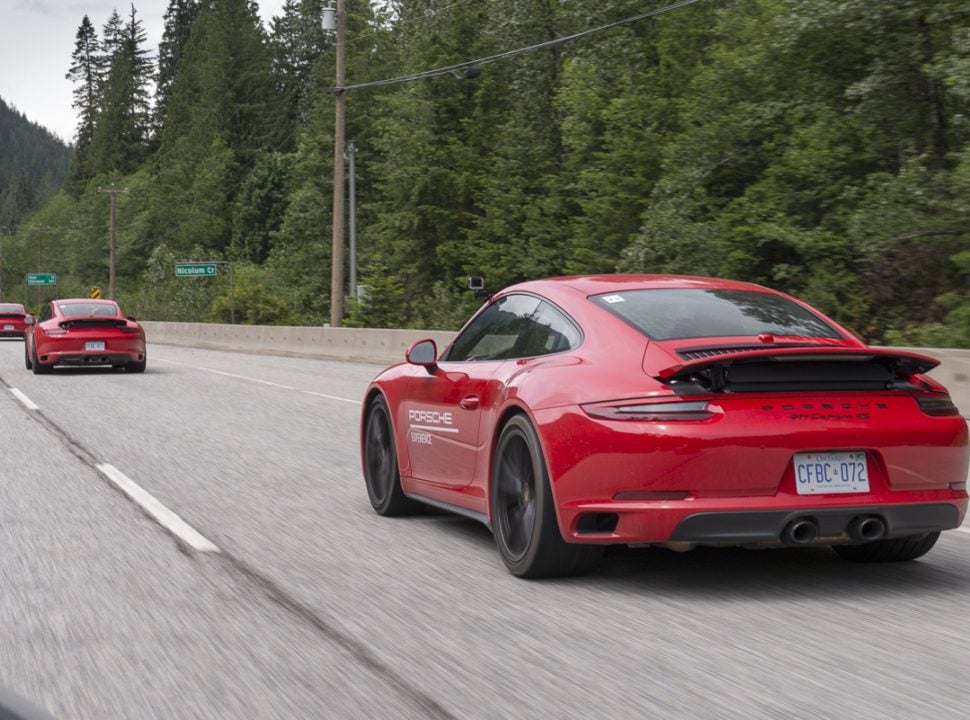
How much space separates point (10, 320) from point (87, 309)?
2727 cm

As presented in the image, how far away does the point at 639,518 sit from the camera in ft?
18.0

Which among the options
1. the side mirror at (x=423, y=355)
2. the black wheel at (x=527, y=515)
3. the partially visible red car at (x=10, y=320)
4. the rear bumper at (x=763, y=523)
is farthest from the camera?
the partially visible red car at (x=10, y=320)

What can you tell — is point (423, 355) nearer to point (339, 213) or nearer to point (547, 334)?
point (547, 334)

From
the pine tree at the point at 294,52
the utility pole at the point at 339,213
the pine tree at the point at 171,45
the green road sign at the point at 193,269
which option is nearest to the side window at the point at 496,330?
the utility pole at the point at 339,213

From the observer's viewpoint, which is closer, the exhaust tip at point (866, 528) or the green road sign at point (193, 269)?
the exhaust tip at point (866, 528)

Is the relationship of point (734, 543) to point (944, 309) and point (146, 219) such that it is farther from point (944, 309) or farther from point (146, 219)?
point (146, 219)

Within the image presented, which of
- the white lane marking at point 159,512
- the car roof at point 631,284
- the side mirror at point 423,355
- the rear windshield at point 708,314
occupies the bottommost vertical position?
the white lane marking at point 159,512

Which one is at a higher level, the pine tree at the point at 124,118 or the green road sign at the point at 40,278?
the pine tree at the point at 124,118

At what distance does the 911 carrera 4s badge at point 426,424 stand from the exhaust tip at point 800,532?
202 cm

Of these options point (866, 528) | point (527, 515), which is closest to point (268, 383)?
point (527, 515)

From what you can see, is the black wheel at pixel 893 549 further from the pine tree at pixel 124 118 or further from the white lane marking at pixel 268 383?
the pine tree at pixel 124 118

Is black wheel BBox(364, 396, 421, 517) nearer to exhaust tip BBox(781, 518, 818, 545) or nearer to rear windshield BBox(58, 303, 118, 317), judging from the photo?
exhaust tip BBox(781, 518, 818, 545)

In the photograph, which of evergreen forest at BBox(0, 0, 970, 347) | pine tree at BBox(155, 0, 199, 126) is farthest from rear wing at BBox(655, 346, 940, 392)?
pine tree at BBox(155, 0, 199, 126)

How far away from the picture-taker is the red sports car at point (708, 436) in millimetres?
5430
